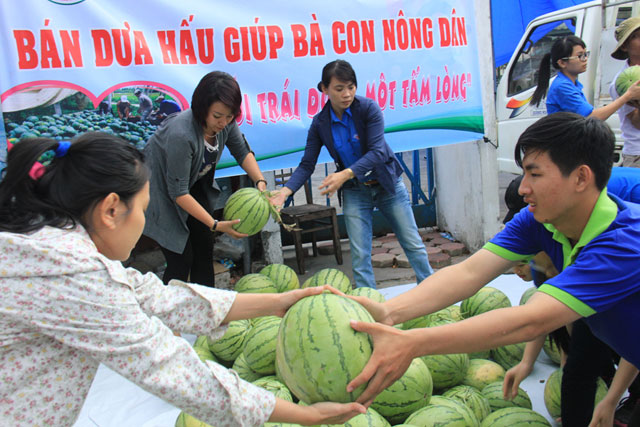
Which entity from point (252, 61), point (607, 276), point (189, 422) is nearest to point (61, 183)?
point (189, 422)

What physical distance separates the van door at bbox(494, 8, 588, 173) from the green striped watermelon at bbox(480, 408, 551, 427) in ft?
15.9

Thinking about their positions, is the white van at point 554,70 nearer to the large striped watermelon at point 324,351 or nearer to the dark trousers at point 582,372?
the dark trousers at point 582,372

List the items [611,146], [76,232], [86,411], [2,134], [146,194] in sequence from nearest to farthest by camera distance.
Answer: [76,232]
[146,194]
[611,146]
[86,411]
[2,134]

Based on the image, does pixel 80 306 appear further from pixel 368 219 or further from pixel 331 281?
pixel 368 219

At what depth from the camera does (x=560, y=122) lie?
69.0 inches

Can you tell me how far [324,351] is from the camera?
1569 mm

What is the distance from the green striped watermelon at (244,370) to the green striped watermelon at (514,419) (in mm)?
1304

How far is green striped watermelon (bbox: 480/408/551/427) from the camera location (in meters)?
2.21

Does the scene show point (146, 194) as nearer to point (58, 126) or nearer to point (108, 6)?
point (58, 126)

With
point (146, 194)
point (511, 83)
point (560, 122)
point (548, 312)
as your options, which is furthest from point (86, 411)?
point (511, 83)

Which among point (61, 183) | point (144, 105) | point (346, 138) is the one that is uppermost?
point (144, 105)

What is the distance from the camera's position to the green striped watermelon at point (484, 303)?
336 cm

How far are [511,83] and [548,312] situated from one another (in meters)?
6.48

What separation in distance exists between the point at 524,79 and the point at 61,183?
6897 millimetres
